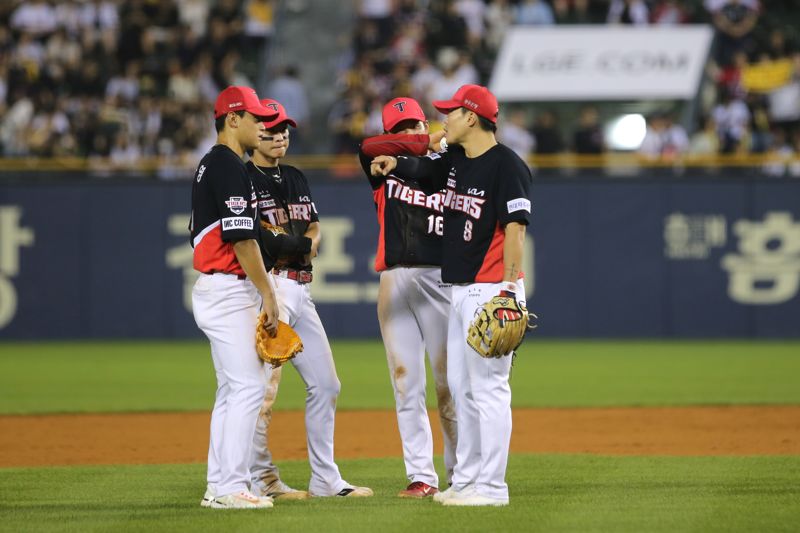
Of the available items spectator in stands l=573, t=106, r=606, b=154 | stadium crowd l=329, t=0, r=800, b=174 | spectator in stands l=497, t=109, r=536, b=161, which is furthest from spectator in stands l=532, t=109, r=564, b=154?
spectator in stands l=573, t=106, r=606, b=154

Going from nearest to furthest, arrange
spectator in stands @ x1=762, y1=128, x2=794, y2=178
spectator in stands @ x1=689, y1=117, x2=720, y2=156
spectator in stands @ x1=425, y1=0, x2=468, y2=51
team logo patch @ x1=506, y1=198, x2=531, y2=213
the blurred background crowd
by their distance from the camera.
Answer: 1. team logo patch @ x1=506, y1=198, x2=531, y2=213
2. spectator in stands @ x1=762, y1=128, x2=794, y2=178
3. spectator in stands @ x1=689, y1=117, x2=720, y2=156
4. the blurred background crowd
5. spectator in stands @ x1=425, y1=0, x2=468, y2=51

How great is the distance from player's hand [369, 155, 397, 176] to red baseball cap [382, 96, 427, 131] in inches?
17.2

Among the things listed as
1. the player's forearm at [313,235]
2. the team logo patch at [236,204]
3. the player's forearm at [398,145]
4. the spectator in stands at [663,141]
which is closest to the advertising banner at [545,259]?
the spectator in stands at [663,141]

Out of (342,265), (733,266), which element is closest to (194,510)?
(342,265)

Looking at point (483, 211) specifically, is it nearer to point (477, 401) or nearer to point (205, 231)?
point (477, 401)

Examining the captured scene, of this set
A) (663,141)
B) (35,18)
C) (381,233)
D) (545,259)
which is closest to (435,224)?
(381,233)

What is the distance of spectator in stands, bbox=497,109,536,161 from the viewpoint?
19734mm

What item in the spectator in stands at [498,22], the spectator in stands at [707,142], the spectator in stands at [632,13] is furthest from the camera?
the spectator in stands at [498,22]

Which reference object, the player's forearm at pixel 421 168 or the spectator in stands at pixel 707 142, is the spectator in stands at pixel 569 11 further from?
the player's forearm at pixel 421 168

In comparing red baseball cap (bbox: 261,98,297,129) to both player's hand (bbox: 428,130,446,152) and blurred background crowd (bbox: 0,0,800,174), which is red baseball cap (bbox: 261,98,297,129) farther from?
blurred background crowd (bbox: 0,0,800,174)

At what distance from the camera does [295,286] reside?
24.8 feet

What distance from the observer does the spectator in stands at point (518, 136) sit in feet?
64.7

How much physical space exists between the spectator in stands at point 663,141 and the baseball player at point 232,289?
13323 mm

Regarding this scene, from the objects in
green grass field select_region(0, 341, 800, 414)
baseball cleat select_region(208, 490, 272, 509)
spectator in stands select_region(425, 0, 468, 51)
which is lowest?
green grass field select_region(0, 341, 800, 414)
